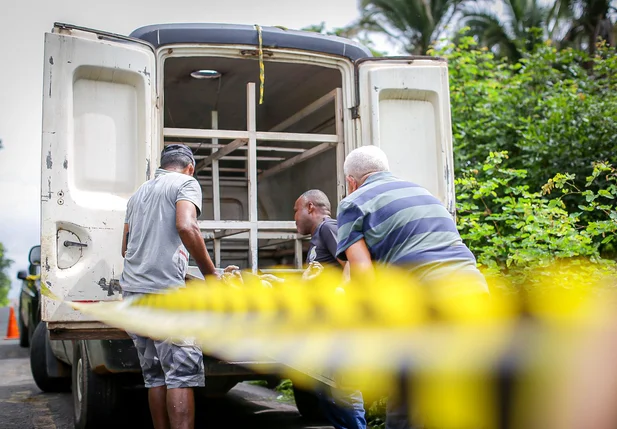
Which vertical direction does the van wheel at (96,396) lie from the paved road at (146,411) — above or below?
above

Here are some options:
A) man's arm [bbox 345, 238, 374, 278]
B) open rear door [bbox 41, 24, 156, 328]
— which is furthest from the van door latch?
man's arm [bbox 345, 238, 374, 278]

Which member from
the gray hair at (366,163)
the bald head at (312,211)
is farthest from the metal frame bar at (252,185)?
the gray hair at (366,163)

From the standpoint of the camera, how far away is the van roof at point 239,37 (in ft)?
14.2

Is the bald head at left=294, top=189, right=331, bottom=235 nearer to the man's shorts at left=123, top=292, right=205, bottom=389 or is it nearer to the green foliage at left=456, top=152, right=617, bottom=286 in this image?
the man's shorts at left=123, top=292, right=205, bottom=389

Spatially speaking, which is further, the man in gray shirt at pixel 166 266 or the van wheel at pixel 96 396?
the van wheel at pixel 96 396

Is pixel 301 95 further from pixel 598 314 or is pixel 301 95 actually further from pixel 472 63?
pixel 598 314

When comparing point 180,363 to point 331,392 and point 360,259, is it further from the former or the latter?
point 360,259

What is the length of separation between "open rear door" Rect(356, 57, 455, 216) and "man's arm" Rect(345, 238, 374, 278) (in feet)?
6.38

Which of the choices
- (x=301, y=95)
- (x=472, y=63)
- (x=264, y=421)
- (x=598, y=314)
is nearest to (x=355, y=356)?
(x=598, y=314)

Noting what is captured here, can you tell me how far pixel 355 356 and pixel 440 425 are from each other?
0.21m

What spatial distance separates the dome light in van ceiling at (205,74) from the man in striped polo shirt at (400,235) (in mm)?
3292

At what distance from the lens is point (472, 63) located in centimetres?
832

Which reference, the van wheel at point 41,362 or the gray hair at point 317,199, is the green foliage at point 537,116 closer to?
the gray hair at point 317,199

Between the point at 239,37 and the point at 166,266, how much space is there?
1.80 metres
